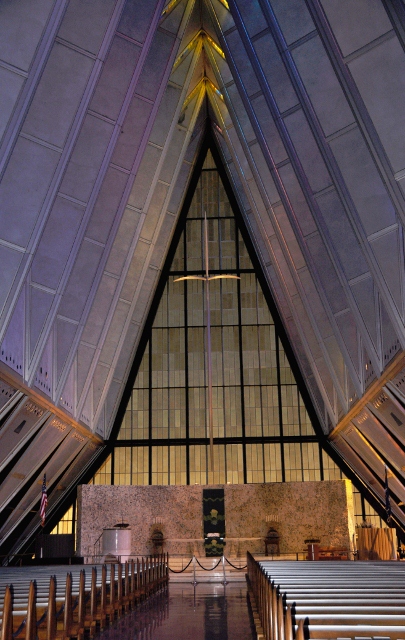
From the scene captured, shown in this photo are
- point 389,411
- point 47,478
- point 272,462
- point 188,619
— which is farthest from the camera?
point 272,462

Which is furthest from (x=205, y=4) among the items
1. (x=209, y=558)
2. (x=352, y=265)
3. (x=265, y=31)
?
(x=209, y=558)

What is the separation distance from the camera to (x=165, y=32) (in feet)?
67.9

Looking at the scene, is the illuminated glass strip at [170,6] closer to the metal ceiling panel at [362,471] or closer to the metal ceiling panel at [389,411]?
the metal ceiling panel at [389,411]

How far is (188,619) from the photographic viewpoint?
1322 cm

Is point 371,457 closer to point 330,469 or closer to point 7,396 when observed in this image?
point 330,469

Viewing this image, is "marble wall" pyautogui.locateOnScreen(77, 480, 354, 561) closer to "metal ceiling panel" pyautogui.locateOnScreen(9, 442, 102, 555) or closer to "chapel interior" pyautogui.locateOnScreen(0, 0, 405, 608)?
"chapel interior" pyautogui.locateOnScreen(0, 0, 405, 608)

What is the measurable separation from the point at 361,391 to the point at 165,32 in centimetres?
1131

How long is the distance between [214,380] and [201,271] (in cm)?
518

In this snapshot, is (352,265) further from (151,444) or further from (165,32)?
(151,444)

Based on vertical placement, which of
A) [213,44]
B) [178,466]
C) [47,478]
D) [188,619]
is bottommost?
[188,619]

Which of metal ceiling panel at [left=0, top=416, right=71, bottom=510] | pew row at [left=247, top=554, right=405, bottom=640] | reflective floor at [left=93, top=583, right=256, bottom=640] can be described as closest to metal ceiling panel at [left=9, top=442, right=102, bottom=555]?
metal ceiling panel at [left=0, top=416, right=71, bottom=510]

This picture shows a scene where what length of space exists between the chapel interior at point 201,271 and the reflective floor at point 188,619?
5.78 m

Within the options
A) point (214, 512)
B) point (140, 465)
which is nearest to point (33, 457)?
point (214, 512)

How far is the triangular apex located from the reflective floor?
14.4 metres
